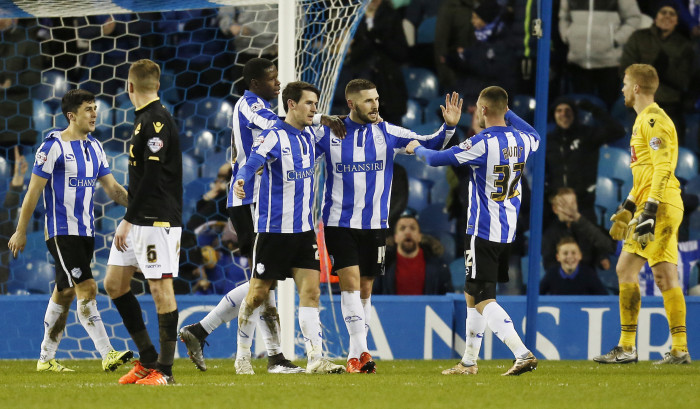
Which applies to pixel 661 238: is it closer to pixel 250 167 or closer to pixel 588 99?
pixel 250 167

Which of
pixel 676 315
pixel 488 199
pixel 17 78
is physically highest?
pixel 17 78

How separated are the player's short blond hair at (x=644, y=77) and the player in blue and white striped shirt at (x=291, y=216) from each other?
2.34 meters

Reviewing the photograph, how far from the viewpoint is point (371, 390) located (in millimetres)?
5188

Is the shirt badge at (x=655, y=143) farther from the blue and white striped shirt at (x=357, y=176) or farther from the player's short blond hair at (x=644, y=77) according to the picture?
the blue and white striped shirt at (x=357, y=176)

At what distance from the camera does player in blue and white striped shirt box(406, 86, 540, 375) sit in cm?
626

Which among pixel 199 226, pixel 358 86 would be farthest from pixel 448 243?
pixel 358 86

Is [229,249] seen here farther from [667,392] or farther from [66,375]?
[667,392]

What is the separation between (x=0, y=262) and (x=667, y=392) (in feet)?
21.8

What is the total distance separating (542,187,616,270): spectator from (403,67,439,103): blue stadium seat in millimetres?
1885

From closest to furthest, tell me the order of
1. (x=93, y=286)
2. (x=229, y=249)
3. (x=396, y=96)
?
(x=93, y=286)
(x=229, y=249)
(x=396, y=96)

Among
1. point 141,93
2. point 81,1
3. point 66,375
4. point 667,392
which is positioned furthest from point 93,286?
point 667,392

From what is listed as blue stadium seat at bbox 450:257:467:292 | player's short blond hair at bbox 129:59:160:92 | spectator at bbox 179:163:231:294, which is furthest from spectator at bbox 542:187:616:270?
player's short blond hair at bbox 129:59:160:92

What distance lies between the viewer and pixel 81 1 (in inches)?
330

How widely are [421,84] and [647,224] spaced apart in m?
4.68
